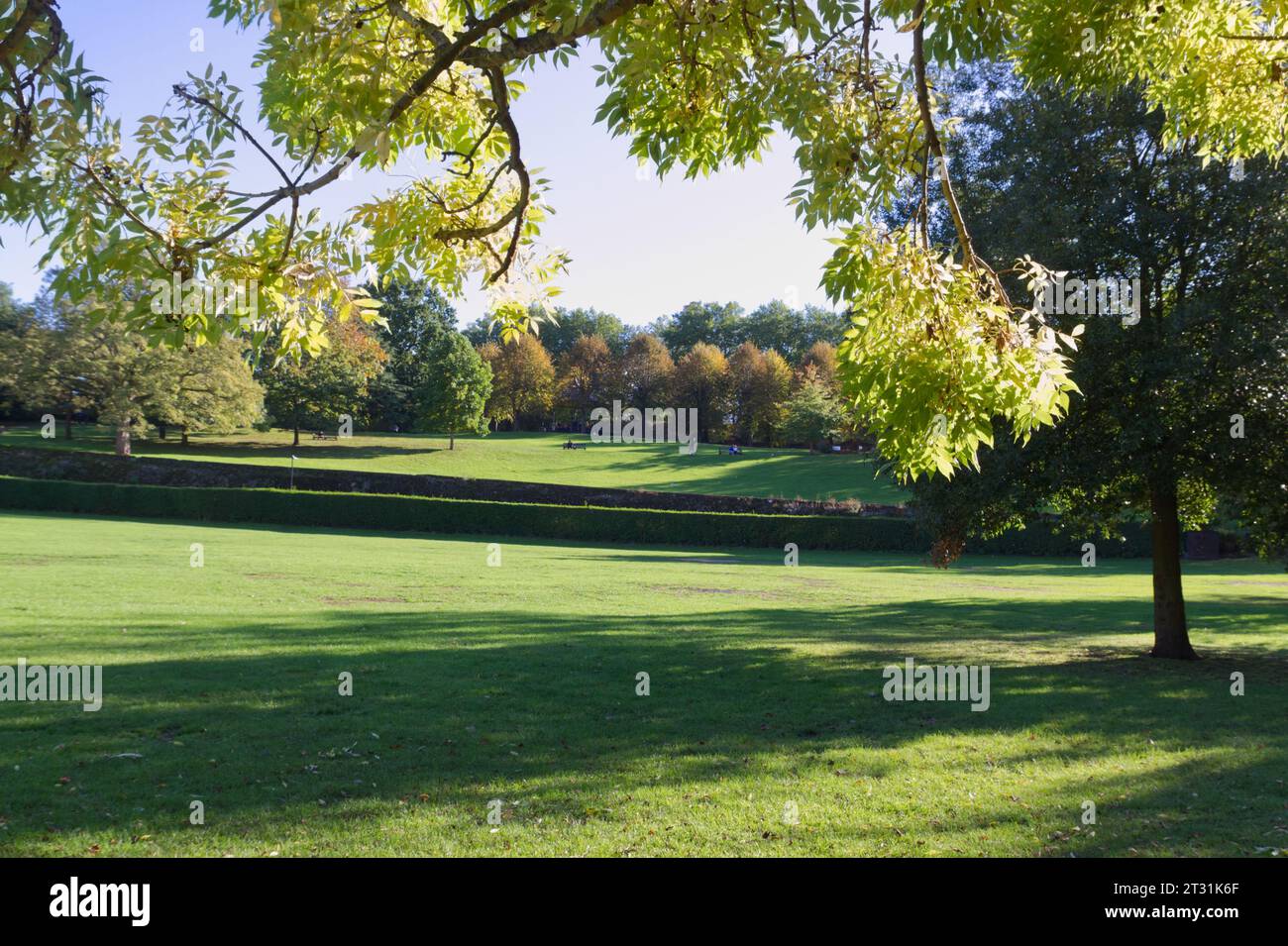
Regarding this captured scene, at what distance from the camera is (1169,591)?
1688 centimetres

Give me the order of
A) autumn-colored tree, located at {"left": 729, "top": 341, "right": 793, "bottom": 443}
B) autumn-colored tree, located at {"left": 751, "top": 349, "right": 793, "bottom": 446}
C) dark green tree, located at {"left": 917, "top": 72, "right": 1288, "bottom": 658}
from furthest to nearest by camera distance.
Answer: autumn-colored tree, located at {"left": 729, "top": 341, "right": 793, "bottom": 443}
autumn-colored tree, located at {"left": 751, "top": 349, "right": 793, "bottom": 446}
dark green tree, located at {"left": 917, "top": 72, "right": 1288, "bottom": 658}

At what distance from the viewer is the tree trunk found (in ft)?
54.8

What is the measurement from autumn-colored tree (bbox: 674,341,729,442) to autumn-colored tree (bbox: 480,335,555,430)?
13625 millimetres

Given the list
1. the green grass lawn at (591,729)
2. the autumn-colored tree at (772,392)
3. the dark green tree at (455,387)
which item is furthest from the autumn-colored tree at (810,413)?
the green grass lawn at (591,729)

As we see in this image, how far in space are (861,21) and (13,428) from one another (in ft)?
266

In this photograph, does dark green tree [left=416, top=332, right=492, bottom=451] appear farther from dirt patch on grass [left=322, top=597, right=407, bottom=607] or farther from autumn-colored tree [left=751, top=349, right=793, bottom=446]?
dirt patch on grass [left=322, top=597, right=407, bottom=607]

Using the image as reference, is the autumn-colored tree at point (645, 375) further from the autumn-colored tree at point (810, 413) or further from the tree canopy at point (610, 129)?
the tree canopy at point (610, 129)

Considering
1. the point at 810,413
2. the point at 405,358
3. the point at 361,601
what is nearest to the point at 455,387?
the point at 405,358

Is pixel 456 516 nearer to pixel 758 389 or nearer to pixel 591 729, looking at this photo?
pixel 591 729

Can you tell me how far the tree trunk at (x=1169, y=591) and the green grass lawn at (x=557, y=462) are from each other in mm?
40068

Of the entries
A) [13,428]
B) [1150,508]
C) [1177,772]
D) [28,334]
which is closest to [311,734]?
[1177,772]

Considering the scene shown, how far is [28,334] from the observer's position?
187 ft

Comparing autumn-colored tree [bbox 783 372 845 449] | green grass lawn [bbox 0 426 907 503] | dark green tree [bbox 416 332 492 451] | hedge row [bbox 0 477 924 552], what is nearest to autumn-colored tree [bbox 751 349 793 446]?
green grass lawn [bbox 0 426 907 503]

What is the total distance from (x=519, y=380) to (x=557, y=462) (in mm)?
23079
